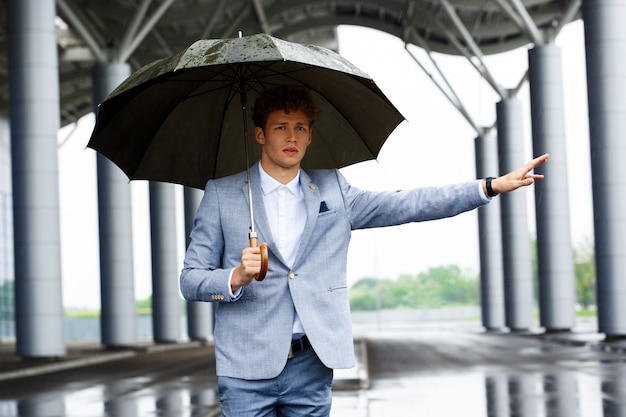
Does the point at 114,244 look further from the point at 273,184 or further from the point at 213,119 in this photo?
the point at 273,184

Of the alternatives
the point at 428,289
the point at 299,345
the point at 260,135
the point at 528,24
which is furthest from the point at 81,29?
the point at 428,289

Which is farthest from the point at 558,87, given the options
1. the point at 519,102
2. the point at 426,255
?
the point at 426,255

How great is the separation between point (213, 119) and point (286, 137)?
2.77 ft

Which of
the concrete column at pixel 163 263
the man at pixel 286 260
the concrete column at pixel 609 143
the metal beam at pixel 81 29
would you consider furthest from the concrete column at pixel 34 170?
the man at pixel 286 260

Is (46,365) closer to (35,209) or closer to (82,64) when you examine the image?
(35,209)

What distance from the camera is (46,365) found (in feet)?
72.2

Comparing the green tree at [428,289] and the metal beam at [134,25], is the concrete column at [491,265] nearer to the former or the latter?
the metal beam at [134,25]

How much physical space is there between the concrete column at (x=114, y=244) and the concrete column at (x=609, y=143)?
1381 centimetres

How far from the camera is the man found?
3792mm

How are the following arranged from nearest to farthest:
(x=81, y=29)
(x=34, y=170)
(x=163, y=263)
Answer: (x=34, y=170) < (x=81, y=29) < (x=163, y=263)

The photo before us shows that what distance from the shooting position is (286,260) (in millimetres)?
3881

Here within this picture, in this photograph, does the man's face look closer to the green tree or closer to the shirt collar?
the shirt collar

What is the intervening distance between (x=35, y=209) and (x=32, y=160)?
1.07m

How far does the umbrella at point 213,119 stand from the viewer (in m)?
4.52
